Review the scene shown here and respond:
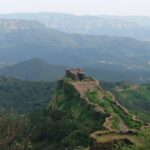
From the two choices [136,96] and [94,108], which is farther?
[136,96]

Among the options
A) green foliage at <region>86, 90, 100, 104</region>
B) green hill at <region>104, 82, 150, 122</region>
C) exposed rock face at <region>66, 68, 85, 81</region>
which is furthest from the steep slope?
green hill at <region>104, 82, 150, 122</region>

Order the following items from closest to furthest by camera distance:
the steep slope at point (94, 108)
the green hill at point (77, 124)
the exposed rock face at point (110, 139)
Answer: the exposed rock face at point (110, 139) → the green hill at point (77, 124) → the steep slope at point (94, 108)

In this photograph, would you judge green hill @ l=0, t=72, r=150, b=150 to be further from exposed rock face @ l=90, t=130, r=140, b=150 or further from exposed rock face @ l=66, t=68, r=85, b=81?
exposed rock face @ l=66, t=68, r=85, b=81

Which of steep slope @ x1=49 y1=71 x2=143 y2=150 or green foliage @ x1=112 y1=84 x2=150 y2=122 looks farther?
green foliage @ x1=112 y1=84 x2=150 y2=122

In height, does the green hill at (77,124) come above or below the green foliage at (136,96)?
above

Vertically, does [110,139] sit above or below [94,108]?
above

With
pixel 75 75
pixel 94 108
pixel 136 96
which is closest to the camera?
pixel 94 108

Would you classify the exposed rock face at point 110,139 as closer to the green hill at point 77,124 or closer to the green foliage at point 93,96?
the green hill at point 77,124

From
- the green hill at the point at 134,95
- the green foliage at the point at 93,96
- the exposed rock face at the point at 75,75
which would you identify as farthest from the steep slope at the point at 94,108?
the green hill at the point at 134,95

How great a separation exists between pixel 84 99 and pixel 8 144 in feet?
51.2

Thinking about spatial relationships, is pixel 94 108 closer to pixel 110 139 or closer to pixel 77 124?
pixel 77 124

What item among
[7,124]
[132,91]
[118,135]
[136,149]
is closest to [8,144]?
[7,124]

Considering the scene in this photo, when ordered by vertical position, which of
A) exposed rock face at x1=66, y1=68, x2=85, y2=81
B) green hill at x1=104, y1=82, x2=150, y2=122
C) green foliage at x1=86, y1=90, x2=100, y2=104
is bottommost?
green hill at x1=104, y1=82, x2=150, y2=122

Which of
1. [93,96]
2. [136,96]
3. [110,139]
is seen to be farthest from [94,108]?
[136,96]
